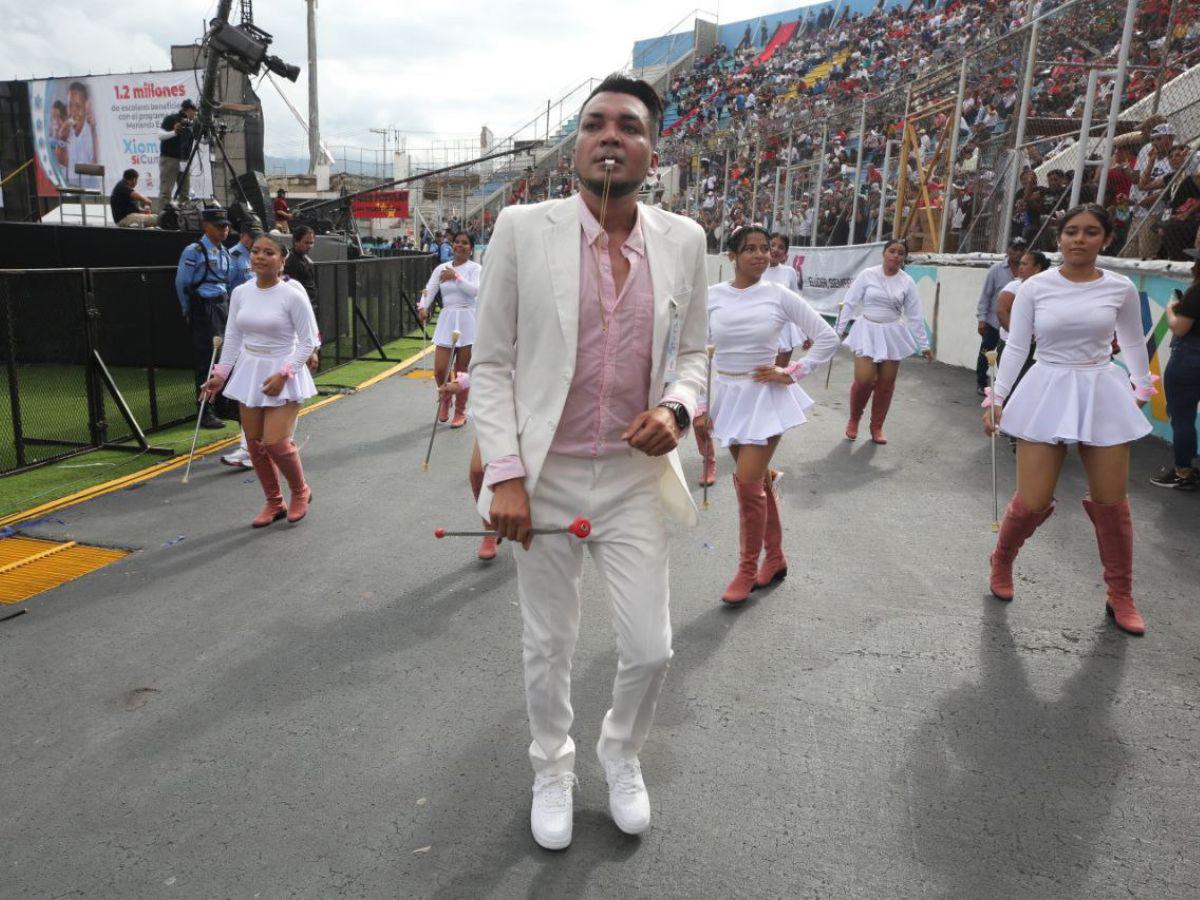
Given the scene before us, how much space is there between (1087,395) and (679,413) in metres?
2.93

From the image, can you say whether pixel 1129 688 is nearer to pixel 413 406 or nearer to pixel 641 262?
pixel 641 262

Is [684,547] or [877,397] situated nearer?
[684,547]

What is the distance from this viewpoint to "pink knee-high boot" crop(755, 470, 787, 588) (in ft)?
16.0

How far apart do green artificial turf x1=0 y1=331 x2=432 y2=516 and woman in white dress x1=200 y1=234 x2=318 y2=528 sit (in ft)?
5.99

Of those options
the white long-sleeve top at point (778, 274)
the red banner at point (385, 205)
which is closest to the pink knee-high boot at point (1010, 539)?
the white long-sleeve top at point (778, 274)

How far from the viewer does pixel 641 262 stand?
2539mm

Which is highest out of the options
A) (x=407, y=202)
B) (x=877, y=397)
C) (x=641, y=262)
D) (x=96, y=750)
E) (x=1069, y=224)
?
(x=407, y=202)

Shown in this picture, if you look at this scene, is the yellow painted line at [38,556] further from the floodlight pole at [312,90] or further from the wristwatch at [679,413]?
the floodlight pole at [312,90]

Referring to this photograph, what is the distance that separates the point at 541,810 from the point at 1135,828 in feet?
6.43

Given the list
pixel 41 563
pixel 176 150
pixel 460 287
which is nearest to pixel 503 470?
pixel 41 563

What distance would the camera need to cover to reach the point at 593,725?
3.36 metres

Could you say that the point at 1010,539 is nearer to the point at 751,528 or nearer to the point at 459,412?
the point at 751,528

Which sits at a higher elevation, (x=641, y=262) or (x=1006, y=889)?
(x=641, y=262)

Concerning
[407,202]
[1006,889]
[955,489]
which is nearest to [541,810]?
[1006,889]
